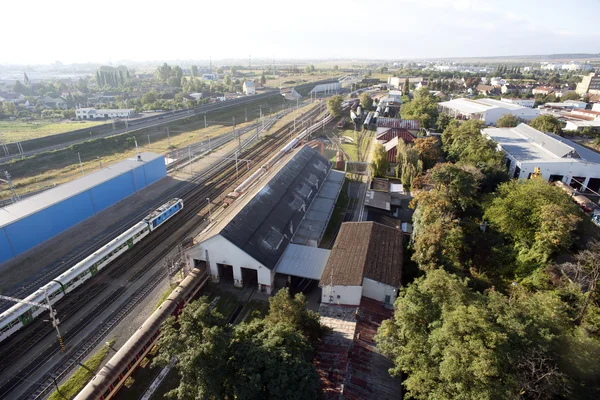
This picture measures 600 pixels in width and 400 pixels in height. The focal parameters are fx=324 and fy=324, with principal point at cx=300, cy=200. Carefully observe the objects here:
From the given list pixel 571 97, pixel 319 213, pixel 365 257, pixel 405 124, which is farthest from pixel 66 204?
pixel 571 97

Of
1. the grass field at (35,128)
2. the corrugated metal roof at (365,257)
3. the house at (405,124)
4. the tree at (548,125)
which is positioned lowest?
the corrugated metal roof at (365,257)

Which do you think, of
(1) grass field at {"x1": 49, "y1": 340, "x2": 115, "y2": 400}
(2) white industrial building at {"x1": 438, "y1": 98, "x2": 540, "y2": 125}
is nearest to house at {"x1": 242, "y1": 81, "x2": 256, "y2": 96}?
(2) white industrial building at {"x1": 438, "y1": 98, "x2": 540, "y2": 125}

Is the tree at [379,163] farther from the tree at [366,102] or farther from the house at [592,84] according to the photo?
the house at [592,84]

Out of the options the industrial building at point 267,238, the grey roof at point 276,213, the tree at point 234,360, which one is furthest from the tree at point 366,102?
the tree at point 234,360

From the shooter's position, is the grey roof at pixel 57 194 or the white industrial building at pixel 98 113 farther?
the white industrial building at pixel 98 113

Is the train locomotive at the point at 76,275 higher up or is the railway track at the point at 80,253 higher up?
the train locomotive at the point at 76,275

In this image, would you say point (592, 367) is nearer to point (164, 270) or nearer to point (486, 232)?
point (486, 232)

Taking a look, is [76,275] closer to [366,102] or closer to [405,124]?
[405,124]

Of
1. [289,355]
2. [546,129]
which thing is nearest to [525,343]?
[289,355]
